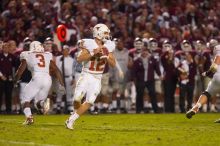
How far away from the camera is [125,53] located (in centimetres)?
1911

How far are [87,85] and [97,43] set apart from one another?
750mm

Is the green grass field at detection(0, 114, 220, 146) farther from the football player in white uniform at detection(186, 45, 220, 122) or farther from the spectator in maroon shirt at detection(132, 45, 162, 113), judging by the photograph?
the spectator in maroon shirt at detection(132, 45, 162, 113)

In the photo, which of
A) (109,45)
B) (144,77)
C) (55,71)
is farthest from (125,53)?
(109,45)

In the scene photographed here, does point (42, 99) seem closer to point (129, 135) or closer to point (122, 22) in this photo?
point (129, 135)

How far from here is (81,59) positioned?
37.4ft

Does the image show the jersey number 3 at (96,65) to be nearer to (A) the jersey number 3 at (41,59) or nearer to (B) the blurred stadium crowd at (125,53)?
(A) the jersey number 3 at (41,59)

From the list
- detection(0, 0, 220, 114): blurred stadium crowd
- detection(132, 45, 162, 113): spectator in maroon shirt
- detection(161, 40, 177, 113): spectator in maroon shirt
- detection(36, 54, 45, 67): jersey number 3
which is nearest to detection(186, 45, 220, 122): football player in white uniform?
detection(36, 54, 45, 67): jersey number 3

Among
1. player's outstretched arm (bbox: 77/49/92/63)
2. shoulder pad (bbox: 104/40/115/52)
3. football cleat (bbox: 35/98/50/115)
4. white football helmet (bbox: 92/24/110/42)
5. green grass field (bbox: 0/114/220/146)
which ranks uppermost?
white football helmet (bbox: 92/24/110/42)

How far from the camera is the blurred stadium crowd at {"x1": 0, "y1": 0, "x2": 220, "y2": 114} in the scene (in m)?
18.5

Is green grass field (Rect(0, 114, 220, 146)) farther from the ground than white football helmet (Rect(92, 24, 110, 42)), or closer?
closer

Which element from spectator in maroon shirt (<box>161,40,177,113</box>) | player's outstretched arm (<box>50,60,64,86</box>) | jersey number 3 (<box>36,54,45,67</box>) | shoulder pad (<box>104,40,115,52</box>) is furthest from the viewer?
spectator in maroon shirt (<box>161,40,177,113</box>)

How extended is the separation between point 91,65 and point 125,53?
749cm

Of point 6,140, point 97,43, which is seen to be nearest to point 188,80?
point 97,43

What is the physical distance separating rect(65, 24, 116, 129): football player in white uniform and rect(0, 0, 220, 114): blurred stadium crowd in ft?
17.9
